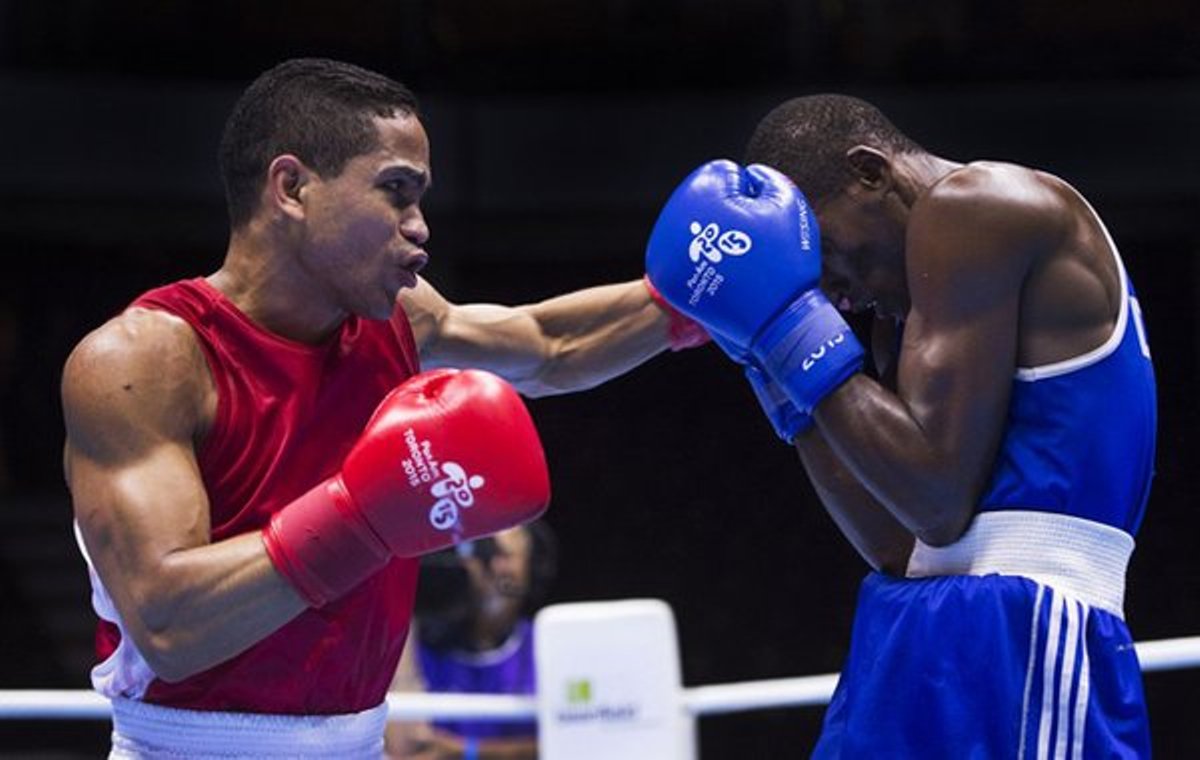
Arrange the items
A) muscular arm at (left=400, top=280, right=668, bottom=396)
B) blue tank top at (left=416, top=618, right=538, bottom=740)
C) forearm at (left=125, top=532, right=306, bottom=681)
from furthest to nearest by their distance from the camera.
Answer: blue tank top at (left=416, top=618, right=538, bottom=740) < muscular arm at (left=400, top=280, right=668, bottom=396) < forearm at (left=125, top=532, right=306, bottom=681)

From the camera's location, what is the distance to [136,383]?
2117mm

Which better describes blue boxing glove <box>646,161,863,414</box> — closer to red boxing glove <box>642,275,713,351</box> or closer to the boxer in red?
the boxer in red

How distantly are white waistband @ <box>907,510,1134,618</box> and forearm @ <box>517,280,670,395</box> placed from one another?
74 cm

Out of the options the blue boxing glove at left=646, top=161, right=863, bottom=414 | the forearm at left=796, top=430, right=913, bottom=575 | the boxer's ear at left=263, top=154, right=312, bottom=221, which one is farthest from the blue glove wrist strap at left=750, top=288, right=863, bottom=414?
the boxer's ear at left=263, top=154, right=312, bottom=221

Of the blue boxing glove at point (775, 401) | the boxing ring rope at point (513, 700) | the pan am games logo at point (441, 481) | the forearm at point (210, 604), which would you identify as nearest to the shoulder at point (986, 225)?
the blue boxing glove at point (775, 401)

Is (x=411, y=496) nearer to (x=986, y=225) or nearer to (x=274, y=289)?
(x=274, y=289)

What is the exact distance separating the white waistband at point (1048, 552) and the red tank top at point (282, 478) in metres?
0.68

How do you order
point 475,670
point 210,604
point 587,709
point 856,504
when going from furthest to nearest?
point 475,670, point 587,709, point 856,504, point 210,604

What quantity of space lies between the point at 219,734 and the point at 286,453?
1.07 ft

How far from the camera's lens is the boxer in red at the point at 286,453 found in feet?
6.70

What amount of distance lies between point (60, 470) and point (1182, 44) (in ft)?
14.4

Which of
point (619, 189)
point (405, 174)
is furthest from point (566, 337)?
point (619, 189)

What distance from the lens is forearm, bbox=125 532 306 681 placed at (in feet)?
6.65

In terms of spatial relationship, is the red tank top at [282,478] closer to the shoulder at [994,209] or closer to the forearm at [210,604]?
the forearm at [210,604]
